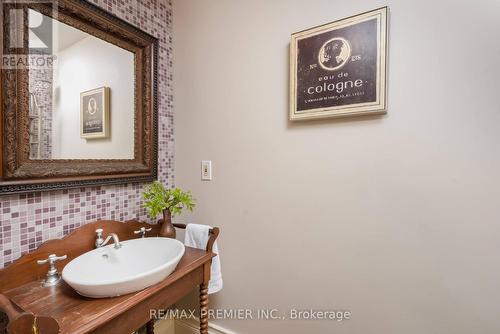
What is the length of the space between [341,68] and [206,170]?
35.9 inches

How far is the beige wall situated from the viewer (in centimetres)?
88

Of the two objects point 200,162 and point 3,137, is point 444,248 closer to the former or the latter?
point 200,162

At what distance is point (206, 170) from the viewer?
146cm

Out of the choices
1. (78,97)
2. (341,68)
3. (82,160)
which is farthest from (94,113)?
(341,68)

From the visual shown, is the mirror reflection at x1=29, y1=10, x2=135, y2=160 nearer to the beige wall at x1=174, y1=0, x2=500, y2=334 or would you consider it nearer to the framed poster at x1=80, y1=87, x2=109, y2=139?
the framed poster at x1=80, y1=87, x2=109, y2=139

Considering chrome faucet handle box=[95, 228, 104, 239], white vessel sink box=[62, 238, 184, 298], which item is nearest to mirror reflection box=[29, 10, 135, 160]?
chrome faucet handle box=[95, 228, 104, 239]

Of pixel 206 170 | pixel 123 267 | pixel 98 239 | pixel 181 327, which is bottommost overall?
pixel 181 327

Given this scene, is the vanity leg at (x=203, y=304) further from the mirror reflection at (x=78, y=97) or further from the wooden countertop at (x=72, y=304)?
the mirror reflection at (x=78, y=97)

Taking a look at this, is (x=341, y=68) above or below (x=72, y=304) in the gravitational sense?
above

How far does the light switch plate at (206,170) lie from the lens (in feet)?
4.74

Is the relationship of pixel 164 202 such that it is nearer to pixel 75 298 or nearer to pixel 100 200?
pixel 100 200

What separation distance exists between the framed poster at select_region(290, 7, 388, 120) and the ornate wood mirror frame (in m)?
0.82

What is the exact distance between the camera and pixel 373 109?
3.25ft

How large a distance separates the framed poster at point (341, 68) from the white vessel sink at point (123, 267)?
2.88 feet
